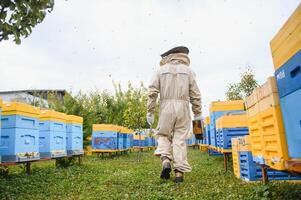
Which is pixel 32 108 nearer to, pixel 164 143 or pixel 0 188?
pixel 0 188

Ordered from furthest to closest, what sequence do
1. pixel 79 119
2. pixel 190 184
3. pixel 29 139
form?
pixel 79 119 → pixel 29 139 → pixel 190 184

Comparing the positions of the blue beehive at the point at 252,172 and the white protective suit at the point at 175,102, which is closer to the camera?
the blue beehive at the point at 252,172

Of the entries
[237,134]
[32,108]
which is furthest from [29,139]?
[237,134]

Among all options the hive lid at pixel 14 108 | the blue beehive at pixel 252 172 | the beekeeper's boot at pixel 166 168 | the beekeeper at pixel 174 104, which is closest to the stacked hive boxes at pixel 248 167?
the blue beehive at pixel 252 172

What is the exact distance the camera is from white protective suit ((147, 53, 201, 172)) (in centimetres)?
561

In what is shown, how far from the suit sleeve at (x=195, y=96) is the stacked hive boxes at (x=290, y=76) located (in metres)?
3.15

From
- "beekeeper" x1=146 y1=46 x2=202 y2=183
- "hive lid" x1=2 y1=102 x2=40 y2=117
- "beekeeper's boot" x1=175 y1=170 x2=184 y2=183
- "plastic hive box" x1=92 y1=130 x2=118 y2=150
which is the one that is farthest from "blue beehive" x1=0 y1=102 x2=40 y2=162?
"plastic hive box" x1=92 y1=130 x2=118 y2=150

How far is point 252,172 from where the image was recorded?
190 inches

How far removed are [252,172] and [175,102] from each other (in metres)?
1.81

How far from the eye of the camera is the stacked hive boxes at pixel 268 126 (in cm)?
275

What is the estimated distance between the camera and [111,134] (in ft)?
45.5

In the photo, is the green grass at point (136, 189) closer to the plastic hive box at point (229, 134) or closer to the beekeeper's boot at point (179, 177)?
the beekeeper's boot at point (179, 177)

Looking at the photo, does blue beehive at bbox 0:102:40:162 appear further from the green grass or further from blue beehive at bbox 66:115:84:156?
blue beehive at bbox 66:115:84:156

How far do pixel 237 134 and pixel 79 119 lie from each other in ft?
15.7
